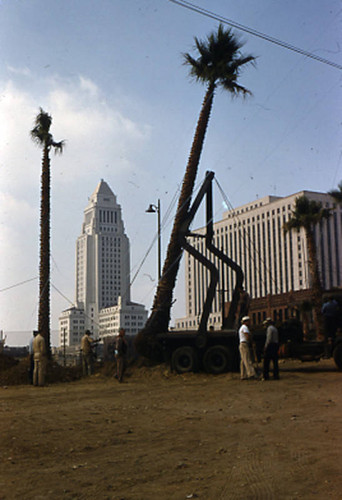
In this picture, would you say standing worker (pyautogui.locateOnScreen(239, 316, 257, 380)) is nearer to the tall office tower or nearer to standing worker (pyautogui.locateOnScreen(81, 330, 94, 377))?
standing worker (pyautogui.locateOnScreen(81, 330, 94, 377))

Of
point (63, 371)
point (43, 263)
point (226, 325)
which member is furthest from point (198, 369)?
point (43, 263)

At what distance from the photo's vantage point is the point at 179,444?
8016mm

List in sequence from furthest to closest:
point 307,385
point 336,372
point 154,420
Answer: point 336,372 < point 307,385 < point 154,420

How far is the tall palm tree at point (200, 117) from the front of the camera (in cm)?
2177

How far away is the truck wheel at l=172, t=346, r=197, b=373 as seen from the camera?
18.6 m

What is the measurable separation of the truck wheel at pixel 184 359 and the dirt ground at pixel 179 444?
385 centimetres

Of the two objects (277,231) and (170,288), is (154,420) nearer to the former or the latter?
(170,288)

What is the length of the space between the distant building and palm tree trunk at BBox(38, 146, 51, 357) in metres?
149

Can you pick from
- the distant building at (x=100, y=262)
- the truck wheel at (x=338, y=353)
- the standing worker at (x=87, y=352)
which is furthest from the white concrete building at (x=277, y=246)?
the truck wheel at (x=338, y=353)

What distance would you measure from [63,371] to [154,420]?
12.0m

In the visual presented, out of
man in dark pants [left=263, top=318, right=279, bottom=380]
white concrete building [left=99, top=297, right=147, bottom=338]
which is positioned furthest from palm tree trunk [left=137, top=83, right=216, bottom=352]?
white concrete building [left=99, top=297, right=147, bottom=338]

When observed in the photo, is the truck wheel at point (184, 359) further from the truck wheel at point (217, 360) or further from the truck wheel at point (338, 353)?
the truck wheel at point (338, 353)

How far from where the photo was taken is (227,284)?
149 meters

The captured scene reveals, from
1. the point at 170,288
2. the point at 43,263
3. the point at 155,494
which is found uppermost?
the point at 43,263
